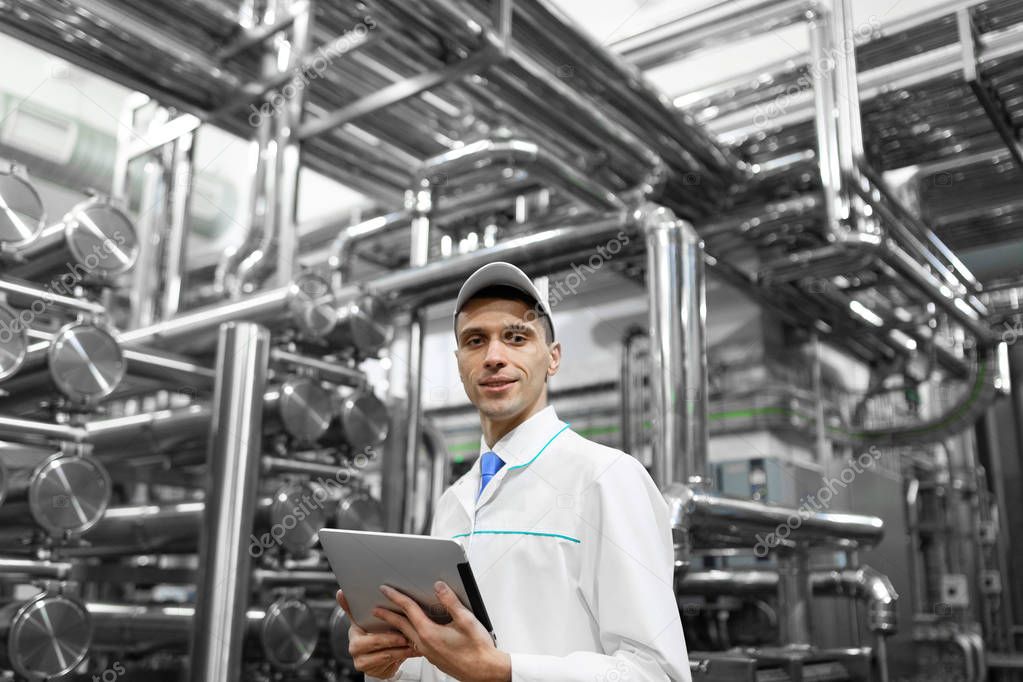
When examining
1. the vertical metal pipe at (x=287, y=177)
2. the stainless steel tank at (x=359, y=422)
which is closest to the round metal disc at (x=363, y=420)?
the stainless steel tank at (x=359, y=422)

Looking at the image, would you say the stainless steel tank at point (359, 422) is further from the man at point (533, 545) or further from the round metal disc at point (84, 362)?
the man at point (533, 545)

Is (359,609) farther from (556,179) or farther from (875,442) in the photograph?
(875,442)

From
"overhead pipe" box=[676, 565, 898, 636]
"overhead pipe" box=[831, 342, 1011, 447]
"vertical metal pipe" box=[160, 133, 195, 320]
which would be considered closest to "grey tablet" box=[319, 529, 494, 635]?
"overhead pipe" box=[676, 565, 898, 636]

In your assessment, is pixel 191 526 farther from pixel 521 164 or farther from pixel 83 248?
pixel 521 164

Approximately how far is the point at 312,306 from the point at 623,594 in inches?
76.4

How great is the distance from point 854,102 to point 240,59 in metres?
2.30

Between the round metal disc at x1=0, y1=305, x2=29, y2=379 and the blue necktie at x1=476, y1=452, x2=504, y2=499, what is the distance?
4.72 feet

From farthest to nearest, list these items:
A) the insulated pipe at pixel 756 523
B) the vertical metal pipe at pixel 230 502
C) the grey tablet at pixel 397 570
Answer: the insulated pipe at pixel 756 523 < the vertical metal pipe at pixel 230 502 < the grey tablet at pixel 397 570

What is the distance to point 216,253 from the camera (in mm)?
5352

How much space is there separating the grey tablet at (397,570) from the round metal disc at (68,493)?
1.39 metres

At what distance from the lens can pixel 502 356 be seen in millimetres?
1429

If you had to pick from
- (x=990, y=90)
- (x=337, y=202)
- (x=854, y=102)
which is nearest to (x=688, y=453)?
(x=854, y=102)

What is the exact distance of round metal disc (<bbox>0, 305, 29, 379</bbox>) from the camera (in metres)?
2.26

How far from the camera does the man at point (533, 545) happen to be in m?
1.21
